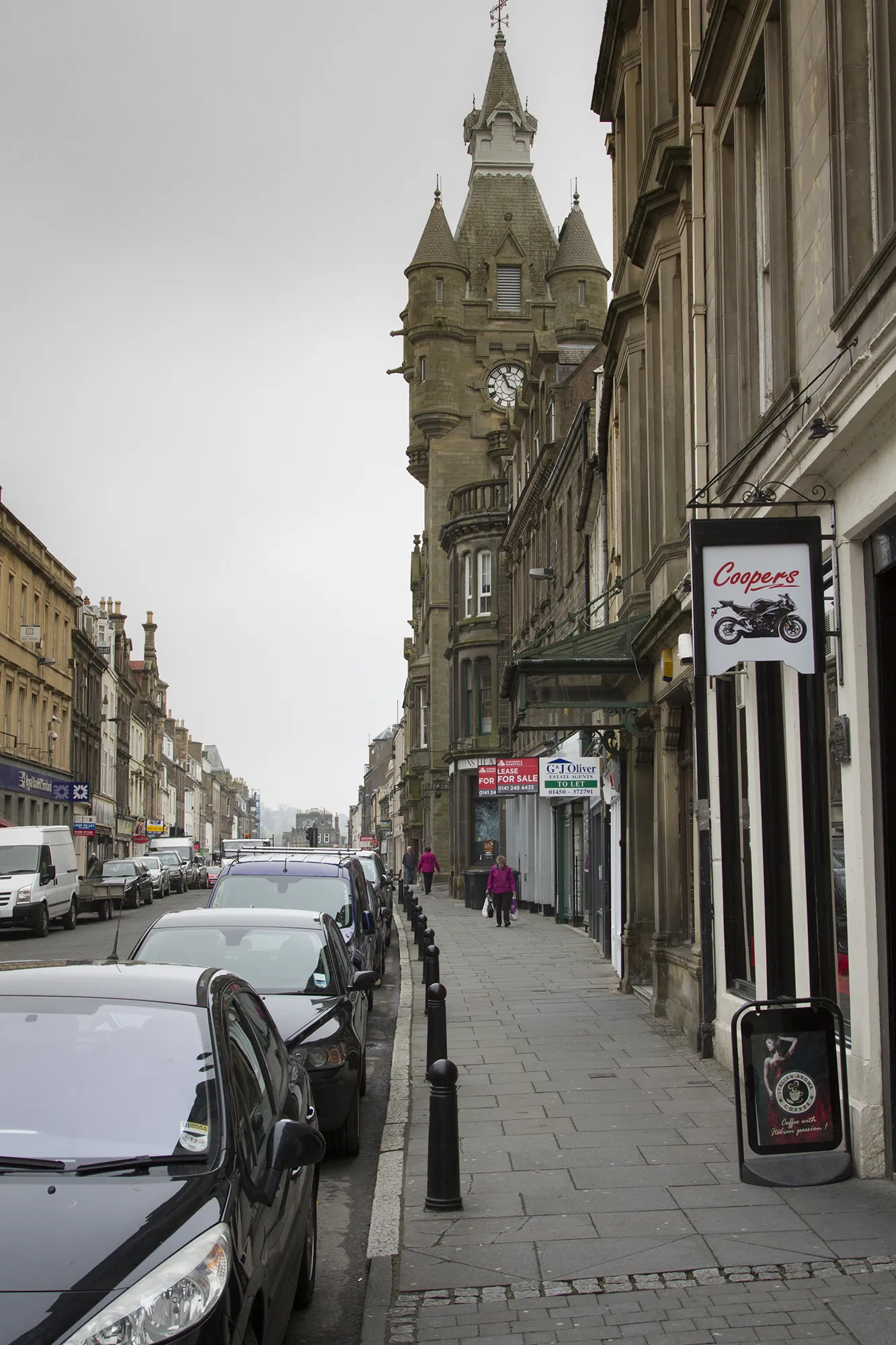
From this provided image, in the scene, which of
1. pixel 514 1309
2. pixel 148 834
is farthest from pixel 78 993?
pixel 148 834

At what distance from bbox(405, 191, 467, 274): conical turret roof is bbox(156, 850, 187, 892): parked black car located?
25.6 meters

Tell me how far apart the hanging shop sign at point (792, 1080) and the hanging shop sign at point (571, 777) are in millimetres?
14292

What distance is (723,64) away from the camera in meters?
11.2

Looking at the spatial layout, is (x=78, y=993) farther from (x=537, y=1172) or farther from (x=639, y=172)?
(x=639, y=172)

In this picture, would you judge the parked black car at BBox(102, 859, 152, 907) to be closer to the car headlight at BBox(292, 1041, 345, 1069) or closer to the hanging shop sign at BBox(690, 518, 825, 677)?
the car headlight at BBox(292, 1041, 345, 1069)

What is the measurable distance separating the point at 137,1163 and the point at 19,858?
28.7 meters

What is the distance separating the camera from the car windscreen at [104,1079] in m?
4.43

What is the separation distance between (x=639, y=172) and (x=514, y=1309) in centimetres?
1394

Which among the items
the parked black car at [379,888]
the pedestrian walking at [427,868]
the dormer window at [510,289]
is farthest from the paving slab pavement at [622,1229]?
the dormer window at [510,289]

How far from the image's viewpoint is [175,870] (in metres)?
55.8

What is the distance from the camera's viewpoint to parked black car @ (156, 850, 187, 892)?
55.1 metres

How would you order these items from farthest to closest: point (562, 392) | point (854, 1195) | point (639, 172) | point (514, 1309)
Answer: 1. point (562, 392)
2. point (639, 172)
3. point (854, 1195)
4. point (514, 1309)

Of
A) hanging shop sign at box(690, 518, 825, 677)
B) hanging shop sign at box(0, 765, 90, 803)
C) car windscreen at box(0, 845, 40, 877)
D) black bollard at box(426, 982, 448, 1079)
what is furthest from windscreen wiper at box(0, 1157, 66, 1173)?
hanging shop sign at box(0, 765, 90, 803)

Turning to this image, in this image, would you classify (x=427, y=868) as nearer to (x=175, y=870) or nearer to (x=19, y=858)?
(x=175, y=870)
